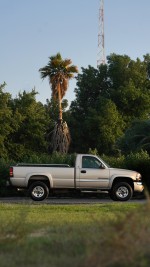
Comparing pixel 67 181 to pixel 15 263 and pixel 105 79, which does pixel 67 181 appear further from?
pixel 105 79

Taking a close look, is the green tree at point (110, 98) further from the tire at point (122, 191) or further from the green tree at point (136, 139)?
the tire at point (122, 191)

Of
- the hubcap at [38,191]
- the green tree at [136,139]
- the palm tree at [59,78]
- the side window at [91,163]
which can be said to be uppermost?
the palm tree at [59,78]

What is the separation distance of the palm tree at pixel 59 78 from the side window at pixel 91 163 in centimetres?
2563

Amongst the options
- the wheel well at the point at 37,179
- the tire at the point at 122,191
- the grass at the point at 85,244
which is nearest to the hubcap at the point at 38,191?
the wheel well at the point at 37,179

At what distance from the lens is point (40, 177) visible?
2444 cm

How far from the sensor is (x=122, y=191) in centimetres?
2478

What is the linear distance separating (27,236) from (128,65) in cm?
5800

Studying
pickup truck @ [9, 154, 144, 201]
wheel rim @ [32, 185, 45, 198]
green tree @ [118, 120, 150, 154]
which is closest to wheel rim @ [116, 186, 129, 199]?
pickup truck @ [9, 154, 144, 201]

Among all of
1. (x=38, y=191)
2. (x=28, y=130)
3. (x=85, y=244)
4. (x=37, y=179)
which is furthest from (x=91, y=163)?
(x=28, y=130)

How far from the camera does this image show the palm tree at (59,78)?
50750 mm

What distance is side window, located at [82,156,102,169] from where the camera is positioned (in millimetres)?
24828

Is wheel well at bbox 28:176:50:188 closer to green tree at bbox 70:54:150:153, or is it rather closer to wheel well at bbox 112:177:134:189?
wheel well at bbox 112:177:134:189

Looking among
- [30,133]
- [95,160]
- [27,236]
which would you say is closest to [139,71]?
[30,133]

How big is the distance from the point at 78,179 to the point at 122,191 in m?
2.02
